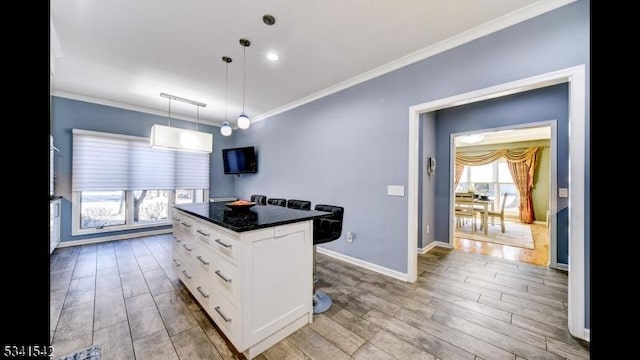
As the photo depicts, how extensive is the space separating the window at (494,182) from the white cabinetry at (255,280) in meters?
6.96

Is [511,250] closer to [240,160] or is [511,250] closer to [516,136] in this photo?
[516,136]

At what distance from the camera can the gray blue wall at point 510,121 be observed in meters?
3.11

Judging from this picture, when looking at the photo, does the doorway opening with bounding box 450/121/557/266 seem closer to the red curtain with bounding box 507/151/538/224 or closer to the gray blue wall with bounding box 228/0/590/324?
the red curtain with bounding box 507/151/538/224

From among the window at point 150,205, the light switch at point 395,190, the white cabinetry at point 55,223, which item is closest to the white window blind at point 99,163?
the window at point 150,205

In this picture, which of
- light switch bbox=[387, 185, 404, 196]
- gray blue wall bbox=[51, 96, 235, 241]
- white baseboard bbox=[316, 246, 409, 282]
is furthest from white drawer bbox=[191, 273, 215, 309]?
gray blue wall bbox=[51, 96, 235, 241]

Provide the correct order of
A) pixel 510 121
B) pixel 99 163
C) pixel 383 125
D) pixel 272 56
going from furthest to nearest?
pixel 99 163 < pixel 510 121 < pixel 383 125 < pixel 272 56

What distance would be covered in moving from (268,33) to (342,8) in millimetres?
801

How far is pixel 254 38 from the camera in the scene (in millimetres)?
2441

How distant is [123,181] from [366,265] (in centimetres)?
481

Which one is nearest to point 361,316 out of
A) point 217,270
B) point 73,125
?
point 217,270

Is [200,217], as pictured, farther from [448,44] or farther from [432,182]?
[432,182]

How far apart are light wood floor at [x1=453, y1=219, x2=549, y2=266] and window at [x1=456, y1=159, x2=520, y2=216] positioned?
2730 mm

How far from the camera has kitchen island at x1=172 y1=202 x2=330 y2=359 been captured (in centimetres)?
155

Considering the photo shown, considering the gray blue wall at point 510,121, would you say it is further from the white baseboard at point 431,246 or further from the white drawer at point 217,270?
the white drawer at point 217,270
